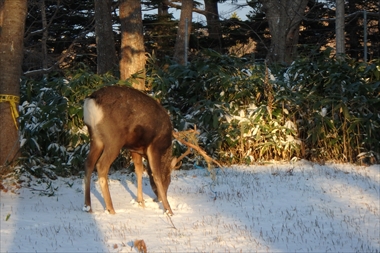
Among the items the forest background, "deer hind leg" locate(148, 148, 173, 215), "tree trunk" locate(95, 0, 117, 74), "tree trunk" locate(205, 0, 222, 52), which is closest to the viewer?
"deer hind leg" locate(148, 148, 173, 215)

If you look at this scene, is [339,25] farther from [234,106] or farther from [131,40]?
[131,40]

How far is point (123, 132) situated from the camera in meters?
7.87

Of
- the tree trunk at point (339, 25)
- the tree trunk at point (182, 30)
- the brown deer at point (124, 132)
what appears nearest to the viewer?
the brown deer at point (124, 132)

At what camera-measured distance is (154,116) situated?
26.7ft

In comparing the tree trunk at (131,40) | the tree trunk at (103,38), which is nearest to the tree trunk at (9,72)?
the tree trunk at (131,40)

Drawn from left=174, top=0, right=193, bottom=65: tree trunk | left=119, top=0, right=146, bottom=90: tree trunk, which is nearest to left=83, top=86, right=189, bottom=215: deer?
left=119, top=0, right=146, bottom=90: tree trunk

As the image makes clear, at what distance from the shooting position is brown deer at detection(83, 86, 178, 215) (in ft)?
25.6

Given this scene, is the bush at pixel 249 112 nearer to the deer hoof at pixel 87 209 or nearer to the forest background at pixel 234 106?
the forest background at pixel 234 106

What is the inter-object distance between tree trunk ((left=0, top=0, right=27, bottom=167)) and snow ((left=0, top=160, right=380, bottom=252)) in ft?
2.67

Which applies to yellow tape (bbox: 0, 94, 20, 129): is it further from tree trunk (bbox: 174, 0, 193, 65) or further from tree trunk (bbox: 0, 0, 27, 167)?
tree trunk (bbox: 174, 0, 193, 65)

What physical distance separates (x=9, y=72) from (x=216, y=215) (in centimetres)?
444

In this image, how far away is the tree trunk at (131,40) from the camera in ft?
44.1

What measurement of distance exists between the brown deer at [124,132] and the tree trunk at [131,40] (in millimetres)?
5270

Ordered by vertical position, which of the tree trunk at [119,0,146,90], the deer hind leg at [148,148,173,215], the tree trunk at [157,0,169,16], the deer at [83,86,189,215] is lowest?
the deer hind leg at [148,148,173,215]
